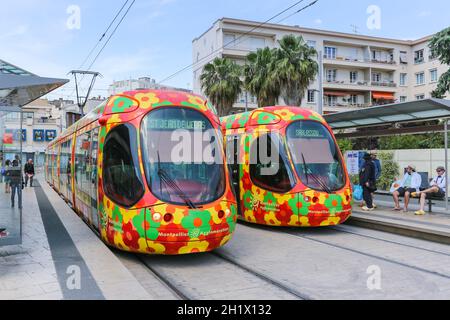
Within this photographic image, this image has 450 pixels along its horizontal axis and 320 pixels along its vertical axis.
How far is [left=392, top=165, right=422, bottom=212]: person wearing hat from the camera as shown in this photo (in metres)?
12.6

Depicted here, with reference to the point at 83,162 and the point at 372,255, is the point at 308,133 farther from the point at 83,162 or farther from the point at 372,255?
the point at 83,162

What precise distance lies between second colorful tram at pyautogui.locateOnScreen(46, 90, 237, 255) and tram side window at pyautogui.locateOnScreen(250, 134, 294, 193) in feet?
9.04

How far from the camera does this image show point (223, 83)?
1330 inches

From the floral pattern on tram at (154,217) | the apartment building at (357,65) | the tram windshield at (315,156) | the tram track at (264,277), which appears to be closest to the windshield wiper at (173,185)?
the floral pattern on tram at (154,217)

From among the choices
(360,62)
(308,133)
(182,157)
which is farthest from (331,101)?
(182,157)

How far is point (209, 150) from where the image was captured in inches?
309

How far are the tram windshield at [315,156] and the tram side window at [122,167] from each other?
422 cm

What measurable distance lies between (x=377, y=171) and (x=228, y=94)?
70.0ft

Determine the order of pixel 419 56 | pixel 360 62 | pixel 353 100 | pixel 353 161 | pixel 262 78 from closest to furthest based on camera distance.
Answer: pixel 353 161
pixel 262 78
pixel 360 62
pixel 353 100
pixel 419 56

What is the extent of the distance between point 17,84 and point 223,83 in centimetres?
2728

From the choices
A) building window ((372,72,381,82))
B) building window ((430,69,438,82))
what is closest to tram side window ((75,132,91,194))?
building window ((430,69,438,82))

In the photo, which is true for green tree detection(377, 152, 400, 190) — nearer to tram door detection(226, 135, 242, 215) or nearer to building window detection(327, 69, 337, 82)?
tram door detection(226, 135, 242, 215)
